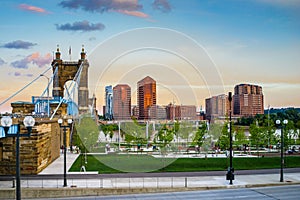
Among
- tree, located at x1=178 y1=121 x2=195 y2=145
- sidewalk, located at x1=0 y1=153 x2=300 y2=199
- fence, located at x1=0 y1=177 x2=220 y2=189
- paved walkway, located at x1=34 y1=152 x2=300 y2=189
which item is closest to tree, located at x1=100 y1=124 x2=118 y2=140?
tree, located at x1=178 y1=121 x2=195 y2=145

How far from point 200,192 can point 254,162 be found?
19337 millimetres

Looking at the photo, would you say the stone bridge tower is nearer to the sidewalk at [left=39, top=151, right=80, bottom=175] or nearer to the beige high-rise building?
the beige high-rise building

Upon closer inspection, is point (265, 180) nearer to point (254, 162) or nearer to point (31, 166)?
point (254, 162)

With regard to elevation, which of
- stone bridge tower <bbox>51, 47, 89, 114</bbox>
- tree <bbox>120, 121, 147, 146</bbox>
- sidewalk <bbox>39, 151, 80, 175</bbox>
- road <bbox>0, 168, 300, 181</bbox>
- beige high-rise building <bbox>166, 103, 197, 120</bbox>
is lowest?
sidewalk <bbox>39, 151, 80, 175</bbox>

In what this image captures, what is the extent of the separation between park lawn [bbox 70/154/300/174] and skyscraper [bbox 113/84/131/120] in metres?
6.06

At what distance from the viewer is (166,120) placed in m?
67.4

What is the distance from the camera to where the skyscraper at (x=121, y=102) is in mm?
44425

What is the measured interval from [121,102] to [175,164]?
10.1 meters

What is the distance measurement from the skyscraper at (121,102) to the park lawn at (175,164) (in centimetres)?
606

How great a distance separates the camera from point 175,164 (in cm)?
4372

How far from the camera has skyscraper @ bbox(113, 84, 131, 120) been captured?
1749 inches

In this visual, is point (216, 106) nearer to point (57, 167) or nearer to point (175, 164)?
point (175, 164)

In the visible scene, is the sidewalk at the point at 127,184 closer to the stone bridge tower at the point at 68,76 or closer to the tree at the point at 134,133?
the tree at the point at 134,133

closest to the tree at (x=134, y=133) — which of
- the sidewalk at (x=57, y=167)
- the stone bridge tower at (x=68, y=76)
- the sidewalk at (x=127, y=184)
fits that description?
the sidewalk at (x=57, y=167)
